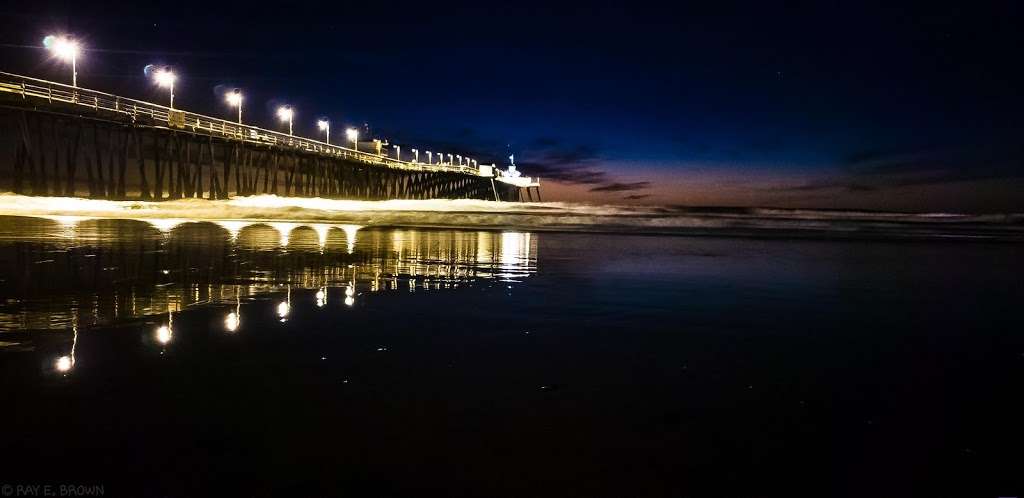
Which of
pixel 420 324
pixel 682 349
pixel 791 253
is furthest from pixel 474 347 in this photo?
pixel 791 253

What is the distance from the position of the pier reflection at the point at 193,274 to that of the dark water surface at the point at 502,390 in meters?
0.08

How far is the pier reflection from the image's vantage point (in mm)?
5371

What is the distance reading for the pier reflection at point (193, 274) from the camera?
5371 millimetres

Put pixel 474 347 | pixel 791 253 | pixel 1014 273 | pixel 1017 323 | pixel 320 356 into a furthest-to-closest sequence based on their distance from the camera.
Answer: pixel 791 253 → pixel 1014 273 → pixel 1017 323 → pixel 474 347 → pixel 320 356

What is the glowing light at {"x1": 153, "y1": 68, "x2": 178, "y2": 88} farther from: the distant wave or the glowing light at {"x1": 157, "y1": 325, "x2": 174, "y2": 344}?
the glowing light at {"x1": 157, "y1": 325, "x2": 174, "y2": 344}

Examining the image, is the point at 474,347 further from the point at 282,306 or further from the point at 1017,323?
the point at 1017,323

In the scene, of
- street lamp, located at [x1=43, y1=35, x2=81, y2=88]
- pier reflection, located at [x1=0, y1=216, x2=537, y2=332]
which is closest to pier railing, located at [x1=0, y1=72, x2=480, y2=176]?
street lamp, located at [x1=43, y1=35, x2=81, y2=88]

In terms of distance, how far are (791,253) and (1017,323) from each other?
27.9 feet

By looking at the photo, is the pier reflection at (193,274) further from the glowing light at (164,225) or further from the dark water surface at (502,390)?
the glowing light at (164,225)

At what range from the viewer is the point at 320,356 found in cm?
390

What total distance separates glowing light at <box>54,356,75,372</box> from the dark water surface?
35mm

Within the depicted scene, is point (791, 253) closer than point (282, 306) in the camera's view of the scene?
No

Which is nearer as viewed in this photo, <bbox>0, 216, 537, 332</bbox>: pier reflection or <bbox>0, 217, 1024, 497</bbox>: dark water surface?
<bbox>0, 217, 1024, 497</bbox>: dark water surface

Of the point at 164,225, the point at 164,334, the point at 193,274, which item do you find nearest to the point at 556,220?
the point at 164,225
